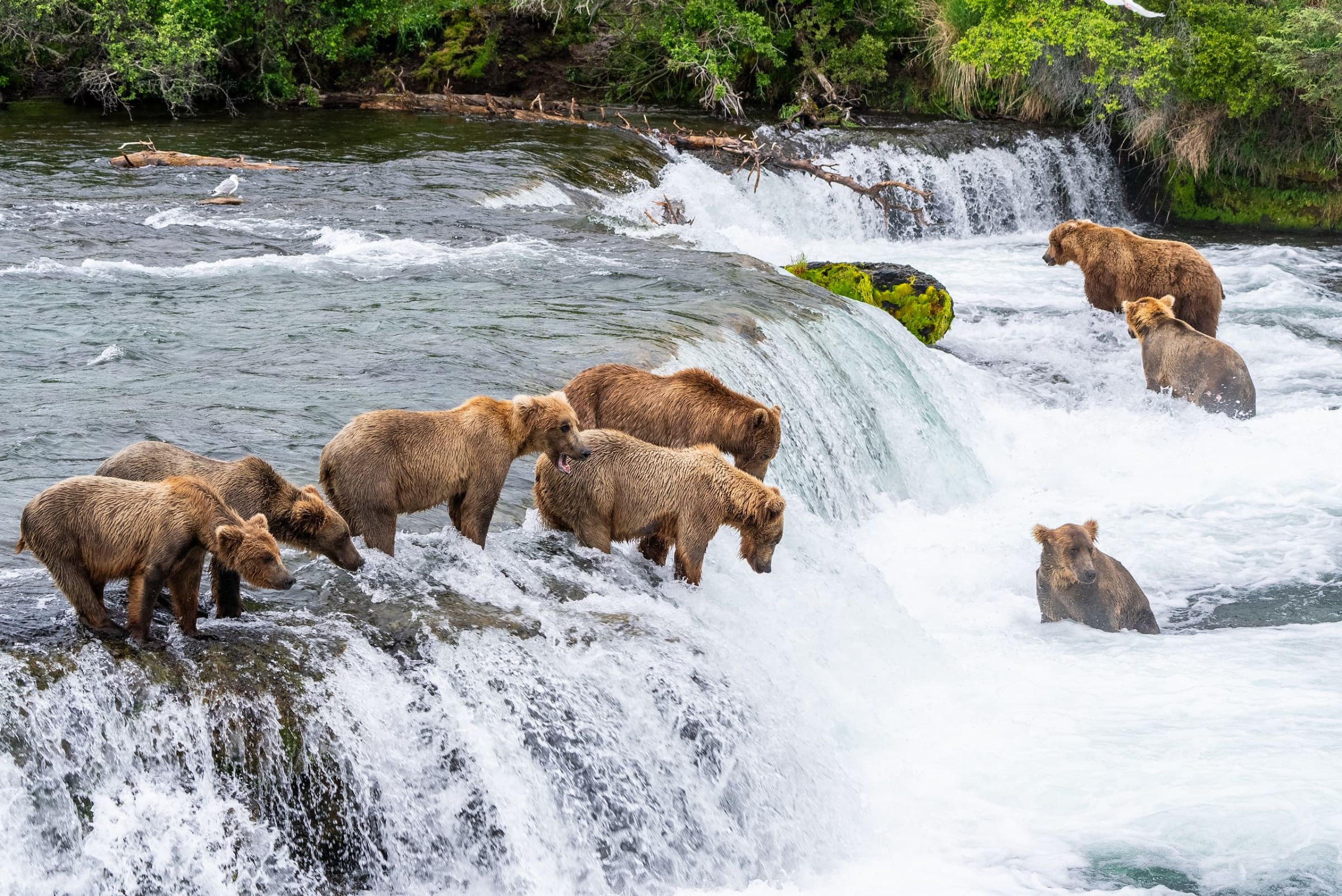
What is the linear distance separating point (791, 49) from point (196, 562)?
22.0 metres

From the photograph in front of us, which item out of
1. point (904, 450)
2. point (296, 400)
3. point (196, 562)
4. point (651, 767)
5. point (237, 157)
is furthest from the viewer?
point (237, 157)

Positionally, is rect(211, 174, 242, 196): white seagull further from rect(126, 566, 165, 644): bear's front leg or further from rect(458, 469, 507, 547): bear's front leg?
rect(126, 566, 165, 644): bear's front leg

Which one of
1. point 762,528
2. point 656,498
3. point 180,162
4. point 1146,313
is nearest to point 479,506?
point 656,498

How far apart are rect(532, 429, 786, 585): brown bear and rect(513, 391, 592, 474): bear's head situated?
0.43ft

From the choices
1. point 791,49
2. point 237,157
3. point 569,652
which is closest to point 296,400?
point 569,652

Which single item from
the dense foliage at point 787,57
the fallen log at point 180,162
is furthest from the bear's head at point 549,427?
the dense foliage at point 787,57

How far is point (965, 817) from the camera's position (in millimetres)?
6266

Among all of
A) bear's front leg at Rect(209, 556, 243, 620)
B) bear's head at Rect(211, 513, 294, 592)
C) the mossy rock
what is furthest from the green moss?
bear's head at Rect(211, 513, 294, 592)

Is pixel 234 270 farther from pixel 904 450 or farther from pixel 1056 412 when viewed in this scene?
pixel 1056 412

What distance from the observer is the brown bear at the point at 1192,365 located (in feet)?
39.3

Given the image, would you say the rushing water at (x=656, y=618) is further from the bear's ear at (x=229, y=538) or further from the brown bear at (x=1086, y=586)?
the bear's ear at (x=229, y=538)

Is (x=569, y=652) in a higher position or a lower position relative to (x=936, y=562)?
higher

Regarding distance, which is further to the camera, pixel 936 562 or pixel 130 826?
pixel 936 562

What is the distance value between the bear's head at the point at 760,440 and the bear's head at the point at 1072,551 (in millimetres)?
1792
